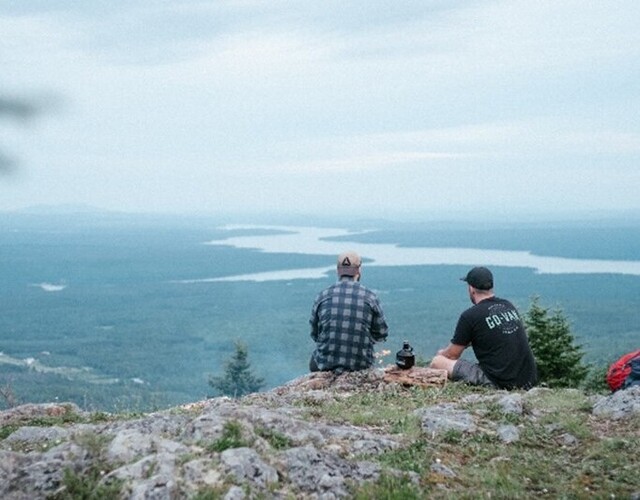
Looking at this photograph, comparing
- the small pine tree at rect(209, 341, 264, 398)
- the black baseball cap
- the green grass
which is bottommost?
the small pine tree at rect(209, 341, 264, 398)

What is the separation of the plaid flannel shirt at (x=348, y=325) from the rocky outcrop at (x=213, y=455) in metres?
2.98

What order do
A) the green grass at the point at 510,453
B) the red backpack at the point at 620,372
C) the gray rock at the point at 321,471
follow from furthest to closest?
the red backpack at the point at 620,372
the green grass at the point at 510,453
the gray rock at the point at 321,471

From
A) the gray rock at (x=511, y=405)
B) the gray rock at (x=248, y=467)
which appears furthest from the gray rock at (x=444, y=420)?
the gray rock at (x=248, y=467)

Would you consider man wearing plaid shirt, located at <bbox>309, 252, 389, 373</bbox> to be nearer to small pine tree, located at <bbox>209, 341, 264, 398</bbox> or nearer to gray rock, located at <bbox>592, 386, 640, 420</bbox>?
gray rock, located at <bbox>592, 386, 640, 420</bbox>

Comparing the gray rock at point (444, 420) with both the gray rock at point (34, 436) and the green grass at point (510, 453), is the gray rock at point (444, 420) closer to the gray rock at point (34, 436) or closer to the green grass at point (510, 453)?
the green grass at point (510, 453)

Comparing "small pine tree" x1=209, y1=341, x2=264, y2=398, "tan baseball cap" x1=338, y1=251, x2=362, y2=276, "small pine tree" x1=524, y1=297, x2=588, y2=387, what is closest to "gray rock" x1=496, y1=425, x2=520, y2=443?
"tan baseball cap" x1=338, y1=251, x2=362, y2=276

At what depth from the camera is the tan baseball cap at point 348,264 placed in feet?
34.2

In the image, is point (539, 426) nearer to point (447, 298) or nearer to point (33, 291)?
point (447, 298)

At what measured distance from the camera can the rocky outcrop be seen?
5324 mm

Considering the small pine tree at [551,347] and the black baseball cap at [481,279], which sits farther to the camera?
the small pine tree at [551,347]

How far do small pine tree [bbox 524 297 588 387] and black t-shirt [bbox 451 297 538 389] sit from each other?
780 centimetres

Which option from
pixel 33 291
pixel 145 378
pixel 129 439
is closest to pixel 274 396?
pixel 129 439

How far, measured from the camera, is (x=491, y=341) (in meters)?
9.65

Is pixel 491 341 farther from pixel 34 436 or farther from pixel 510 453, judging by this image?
pixel 34 436
